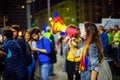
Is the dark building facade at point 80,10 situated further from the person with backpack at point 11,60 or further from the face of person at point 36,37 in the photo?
the person with backpack at point 11,60

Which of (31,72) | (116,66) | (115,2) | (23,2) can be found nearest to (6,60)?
(31,72)

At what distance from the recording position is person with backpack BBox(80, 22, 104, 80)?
6.41m

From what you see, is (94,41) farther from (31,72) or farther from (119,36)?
(119,36)

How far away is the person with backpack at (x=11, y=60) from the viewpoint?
278 inches

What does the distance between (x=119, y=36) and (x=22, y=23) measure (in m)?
4.20

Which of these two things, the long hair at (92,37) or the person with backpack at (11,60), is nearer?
the long hair at (92,37)

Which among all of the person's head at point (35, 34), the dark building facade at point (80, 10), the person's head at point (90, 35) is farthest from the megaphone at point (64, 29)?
the dark building facade at point (80, 10)

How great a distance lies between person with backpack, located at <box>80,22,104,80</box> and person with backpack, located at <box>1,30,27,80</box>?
126 centimetres

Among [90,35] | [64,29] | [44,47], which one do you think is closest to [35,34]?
[44,47]

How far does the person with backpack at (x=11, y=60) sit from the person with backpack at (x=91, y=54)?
4.14ft

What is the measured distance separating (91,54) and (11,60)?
59.2 inches

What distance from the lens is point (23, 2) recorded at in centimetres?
1527

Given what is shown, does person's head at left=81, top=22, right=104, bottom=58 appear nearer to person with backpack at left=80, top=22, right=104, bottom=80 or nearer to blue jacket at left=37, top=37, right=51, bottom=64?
person with backpack at left=80, top=22, right=104, bottom=80

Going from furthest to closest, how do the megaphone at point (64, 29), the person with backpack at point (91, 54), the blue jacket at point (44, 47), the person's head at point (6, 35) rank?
the blue jacket at point (44, 47) < the megaphone at point (64, 29) < the person's head at point (6, 35) < the person with backpack at point (91, 54)
